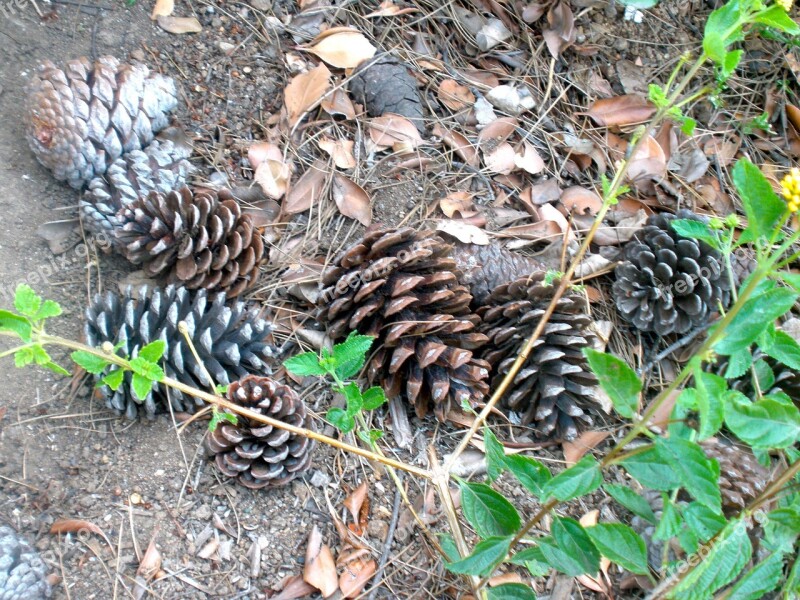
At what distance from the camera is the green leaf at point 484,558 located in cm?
111

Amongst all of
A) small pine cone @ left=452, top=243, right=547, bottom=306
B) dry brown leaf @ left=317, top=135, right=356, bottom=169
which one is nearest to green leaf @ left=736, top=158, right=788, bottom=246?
small pine cone @ left=452, top=243, right=547, bottom=306

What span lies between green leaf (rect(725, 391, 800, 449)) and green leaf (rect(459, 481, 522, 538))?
452 millimetres

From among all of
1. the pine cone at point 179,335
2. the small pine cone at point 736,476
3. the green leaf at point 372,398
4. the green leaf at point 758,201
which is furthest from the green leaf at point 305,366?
the small pine cone at point 736,476

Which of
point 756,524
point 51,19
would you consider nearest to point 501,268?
point 756,524

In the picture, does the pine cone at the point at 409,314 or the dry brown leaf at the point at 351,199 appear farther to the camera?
the dry brown leaf at the point at 351,199

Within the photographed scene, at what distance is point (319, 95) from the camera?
1966mm

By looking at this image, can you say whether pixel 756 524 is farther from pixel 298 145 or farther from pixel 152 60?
pixel 152 60

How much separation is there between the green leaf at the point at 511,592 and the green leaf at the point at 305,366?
21.0 inches

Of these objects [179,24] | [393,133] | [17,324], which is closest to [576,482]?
[17,324]

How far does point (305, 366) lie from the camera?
1270 millimetres

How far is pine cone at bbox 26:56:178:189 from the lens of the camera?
5.32ft

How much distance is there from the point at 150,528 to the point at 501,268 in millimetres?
1082

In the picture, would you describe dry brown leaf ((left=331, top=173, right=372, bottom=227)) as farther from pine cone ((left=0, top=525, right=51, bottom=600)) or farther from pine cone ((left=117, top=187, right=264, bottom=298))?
pine cone ((left=0, top=525, right=51, bottom=600))

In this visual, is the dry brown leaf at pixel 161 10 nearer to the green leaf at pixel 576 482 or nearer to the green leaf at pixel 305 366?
the green leaf at pixel 305 366
